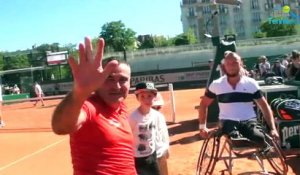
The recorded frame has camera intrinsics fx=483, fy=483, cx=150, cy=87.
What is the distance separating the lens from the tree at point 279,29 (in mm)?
90562

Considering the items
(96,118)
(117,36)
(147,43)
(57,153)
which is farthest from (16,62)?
(96,118)

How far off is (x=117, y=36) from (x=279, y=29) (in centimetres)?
3095

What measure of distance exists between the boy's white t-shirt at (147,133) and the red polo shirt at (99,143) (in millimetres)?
1979

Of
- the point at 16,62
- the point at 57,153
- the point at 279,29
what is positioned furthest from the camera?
the point at 16,62

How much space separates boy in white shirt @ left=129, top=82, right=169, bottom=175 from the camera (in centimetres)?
500

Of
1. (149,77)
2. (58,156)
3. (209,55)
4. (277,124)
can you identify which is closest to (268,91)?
(277,124)

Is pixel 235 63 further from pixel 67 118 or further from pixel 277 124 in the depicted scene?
pixel 67 118

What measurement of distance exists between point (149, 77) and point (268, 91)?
2994cm

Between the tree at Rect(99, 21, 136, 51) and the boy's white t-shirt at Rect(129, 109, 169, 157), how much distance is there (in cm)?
8235

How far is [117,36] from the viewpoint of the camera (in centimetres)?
8919

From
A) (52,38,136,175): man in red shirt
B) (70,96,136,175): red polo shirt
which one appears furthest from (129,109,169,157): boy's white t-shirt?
(70,96,136,175): red polo shirt

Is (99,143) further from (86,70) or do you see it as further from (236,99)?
(236,99)

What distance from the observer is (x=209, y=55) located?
5891 centimetres

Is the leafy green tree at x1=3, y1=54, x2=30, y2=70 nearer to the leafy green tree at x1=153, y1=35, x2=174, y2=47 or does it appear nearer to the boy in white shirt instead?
the leafy green tree at x1=153, y1=35, x2=174, y2=47
